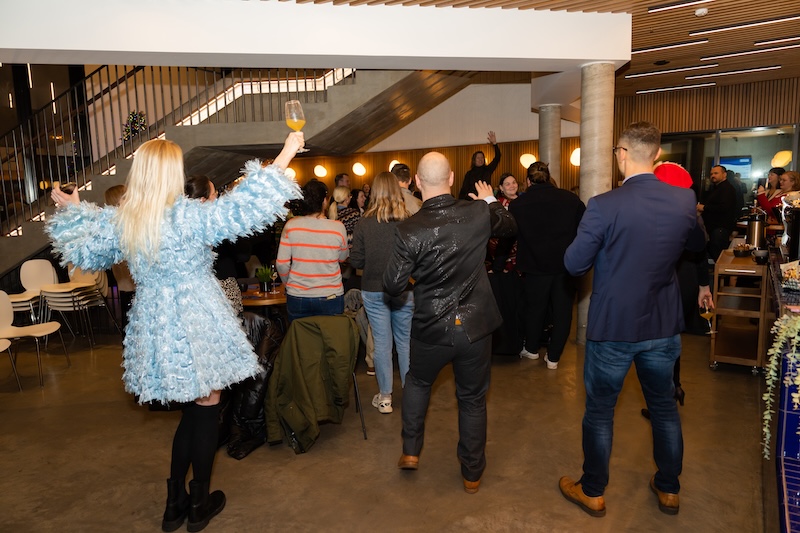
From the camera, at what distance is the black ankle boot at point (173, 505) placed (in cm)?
277

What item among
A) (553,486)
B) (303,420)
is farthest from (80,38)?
(553,486)

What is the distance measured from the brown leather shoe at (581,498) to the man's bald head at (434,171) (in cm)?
170

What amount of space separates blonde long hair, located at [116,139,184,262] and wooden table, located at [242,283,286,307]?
2056mm

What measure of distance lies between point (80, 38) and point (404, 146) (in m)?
8.66

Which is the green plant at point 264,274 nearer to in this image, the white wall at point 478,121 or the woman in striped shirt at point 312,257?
the woman in striped shirt at point 312,257

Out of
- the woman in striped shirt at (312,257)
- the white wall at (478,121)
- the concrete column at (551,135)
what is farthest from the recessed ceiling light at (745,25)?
the woman in striped shirt at (312,257)

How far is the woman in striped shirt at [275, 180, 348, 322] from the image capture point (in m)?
3.78

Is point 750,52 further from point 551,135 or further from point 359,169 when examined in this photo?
point 359,169

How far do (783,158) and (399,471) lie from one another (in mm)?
9722

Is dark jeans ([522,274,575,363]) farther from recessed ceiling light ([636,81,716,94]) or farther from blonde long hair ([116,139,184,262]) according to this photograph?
recessed ceiling light ([636,81,716,94])

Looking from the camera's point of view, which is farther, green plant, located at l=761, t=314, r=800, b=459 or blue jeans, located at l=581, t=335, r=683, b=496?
blue jeans, located at l=581, t=335, r=683, b=496

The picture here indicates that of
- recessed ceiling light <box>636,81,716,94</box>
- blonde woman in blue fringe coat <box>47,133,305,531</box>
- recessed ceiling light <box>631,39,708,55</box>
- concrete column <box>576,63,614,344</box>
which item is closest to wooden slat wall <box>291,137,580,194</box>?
recessed ceiling light <box>636,81,716,94</box>

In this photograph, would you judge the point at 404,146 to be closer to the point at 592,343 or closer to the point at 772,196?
the point at 772,196

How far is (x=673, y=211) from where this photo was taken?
2467 millimetres
